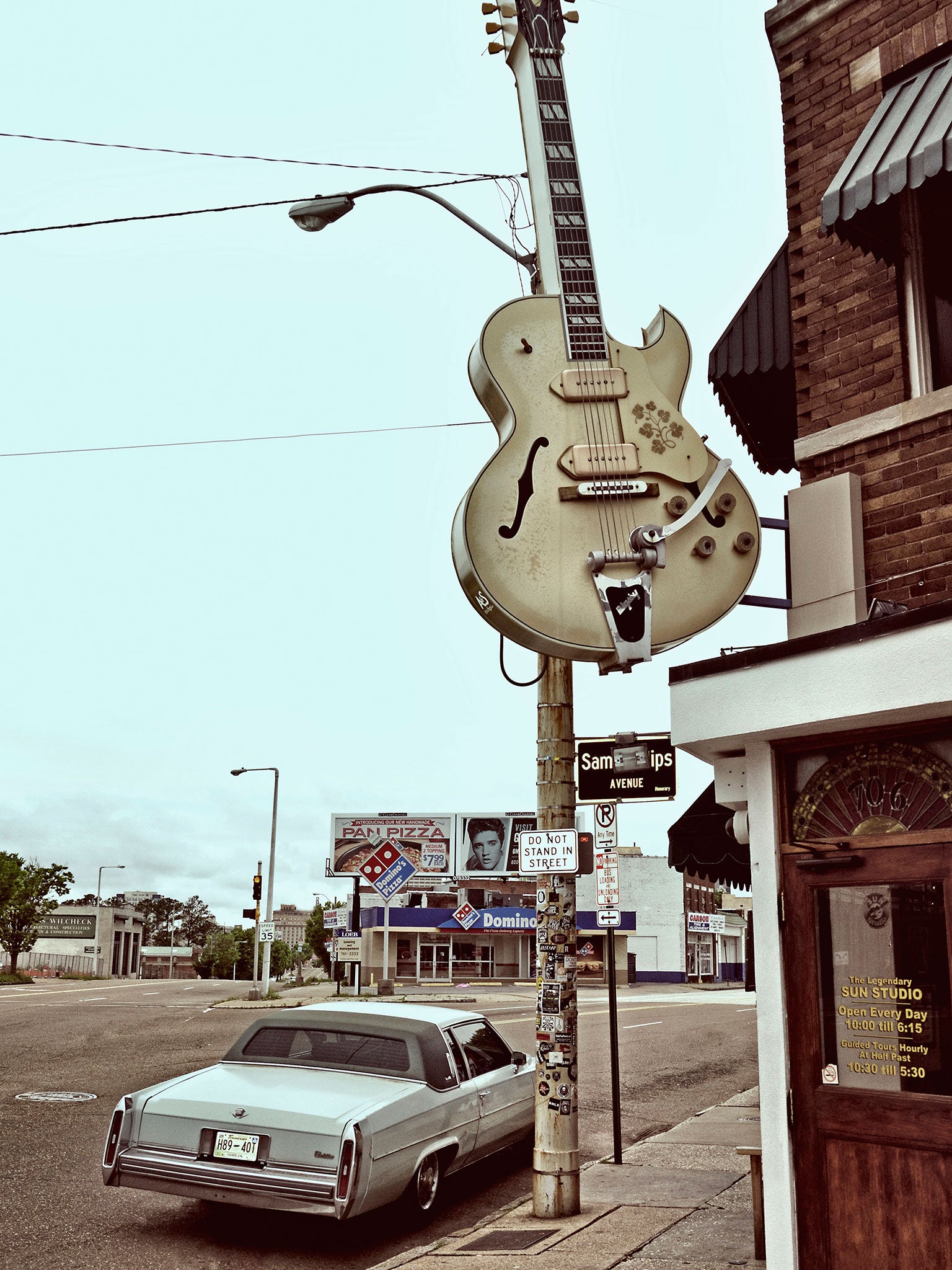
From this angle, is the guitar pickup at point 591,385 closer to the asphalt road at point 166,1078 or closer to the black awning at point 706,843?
the black awning at point 706,843

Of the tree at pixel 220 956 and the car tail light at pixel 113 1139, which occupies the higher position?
the car tail light at pixel 113 1139

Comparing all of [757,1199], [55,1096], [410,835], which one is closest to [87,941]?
[410,835]

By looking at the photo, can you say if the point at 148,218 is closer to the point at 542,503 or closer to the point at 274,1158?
the point at 542,503

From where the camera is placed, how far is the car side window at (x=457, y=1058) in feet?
28.9

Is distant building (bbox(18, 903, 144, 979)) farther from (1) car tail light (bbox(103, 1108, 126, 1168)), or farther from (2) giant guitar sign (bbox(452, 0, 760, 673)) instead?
(2) giant guitar sign (bbox(452, 0, 760, 673))

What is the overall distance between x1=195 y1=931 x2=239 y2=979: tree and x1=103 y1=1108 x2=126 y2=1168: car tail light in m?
107

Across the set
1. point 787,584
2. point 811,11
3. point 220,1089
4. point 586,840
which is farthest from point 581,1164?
point 811,11

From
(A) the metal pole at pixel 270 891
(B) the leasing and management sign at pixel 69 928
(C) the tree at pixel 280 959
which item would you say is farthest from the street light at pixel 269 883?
(B) the leasing and management sign at pixel 69 928

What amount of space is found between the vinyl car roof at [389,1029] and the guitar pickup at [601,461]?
4.41 meters

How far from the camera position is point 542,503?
249 inches

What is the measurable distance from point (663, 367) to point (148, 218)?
6.21 m

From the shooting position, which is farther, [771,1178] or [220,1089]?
[220,1089]

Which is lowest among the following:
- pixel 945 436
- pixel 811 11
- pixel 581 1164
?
pixel 581 1164

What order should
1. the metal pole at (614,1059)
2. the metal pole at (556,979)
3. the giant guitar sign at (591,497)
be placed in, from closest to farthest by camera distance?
1. the giant guitar sign at (591,497)
2. the metal pole at (556,979)
3. the metal pole at (614,1059)
